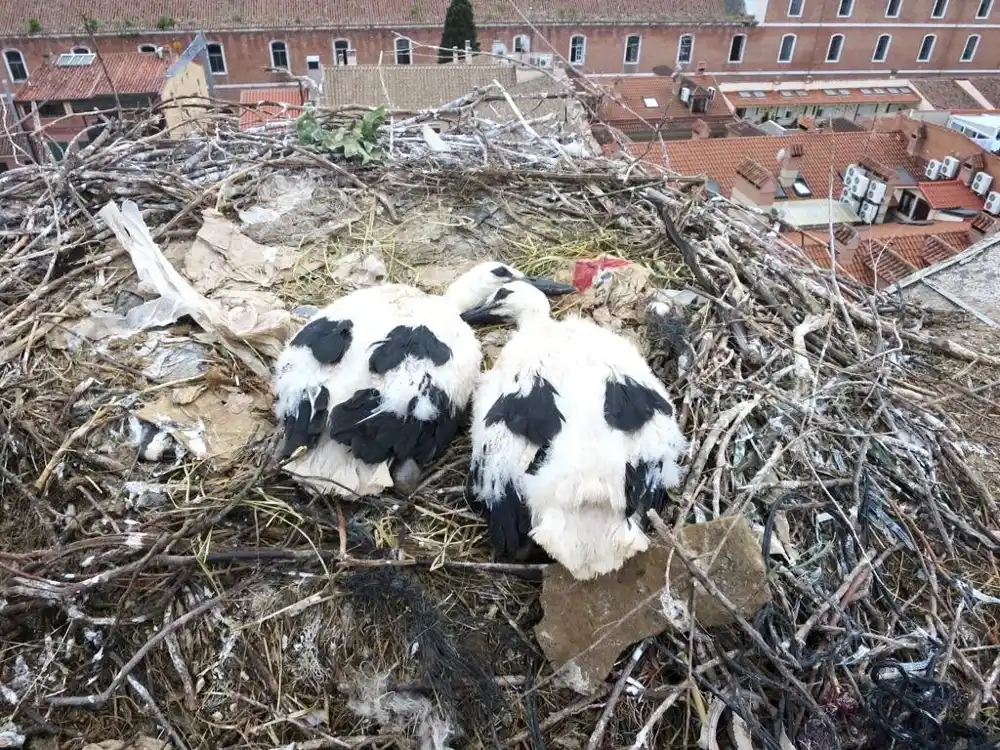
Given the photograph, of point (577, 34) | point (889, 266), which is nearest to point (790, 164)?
point (889, 266)

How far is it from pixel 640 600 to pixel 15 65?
79.5ft

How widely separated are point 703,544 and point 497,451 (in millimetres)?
602

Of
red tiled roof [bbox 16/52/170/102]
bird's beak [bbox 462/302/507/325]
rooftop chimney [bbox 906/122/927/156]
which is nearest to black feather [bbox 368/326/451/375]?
bird's beak [bbox 462/302/507/325]

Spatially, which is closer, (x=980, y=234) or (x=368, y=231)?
(x=368, y=231)

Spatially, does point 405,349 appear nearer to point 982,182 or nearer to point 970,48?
point 982,182

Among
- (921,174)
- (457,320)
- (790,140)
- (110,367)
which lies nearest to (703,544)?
(457,320)

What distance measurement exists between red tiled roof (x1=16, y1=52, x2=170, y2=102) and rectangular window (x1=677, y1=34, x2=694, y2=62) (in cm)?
1528

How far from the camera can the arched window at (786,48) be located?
957 inches

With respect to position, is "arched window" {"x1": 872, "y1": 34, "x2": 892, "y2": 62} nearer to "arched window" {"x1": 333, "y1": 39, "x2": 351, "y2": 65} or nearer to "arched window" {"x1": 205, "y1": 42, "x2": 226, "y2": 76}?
"arched window" {"x1": 333, "y1": 39, "x2": 351, "y2": 65}

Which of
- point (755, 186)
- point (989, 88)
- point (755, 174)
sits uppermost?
point (755, 174)

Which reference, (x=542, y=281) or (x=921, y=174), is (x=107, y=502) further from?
A: (x=921, y=174)

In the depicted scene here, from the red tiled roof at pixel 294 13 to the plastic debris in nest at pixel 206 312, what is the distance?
62.8ft

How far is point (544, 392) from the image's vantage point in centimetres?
205

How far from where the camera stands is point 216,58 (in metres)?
20.8
